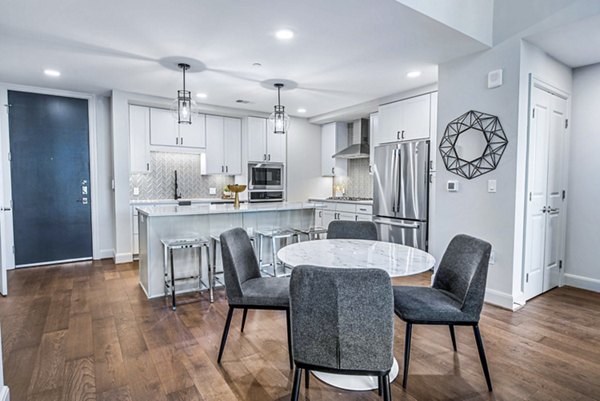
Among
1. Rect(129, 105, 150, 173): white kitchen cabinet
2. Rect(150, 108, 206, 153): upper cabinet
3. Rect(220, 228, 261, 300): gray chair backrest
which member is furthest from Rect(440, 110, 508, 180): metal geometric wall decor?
Rect(129, 105, 150, 173): white kitchen cabinet

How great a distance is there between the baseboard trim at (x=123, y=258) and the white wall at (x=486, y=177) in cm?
424

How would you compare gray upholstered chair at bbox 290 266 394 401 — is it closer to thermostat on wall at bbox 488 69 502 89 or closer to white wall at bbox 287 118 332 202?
thermostat on wall at bbox 488 69 502 89

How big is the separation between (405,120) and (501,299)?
8.41 ft

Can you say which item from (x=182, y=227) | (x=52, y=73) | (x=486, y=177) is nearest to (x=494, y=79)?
(x=486, y=177)

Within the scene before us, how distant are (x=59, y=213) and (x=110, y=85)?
199cm

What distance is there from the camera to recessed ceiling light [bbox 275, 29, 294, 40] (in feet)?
9.12

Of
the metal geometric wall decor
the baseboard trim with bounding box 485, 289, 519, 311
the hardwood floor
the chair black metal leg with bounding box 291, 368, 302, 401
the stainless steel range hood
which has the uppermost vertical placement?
the stainless steel range hood

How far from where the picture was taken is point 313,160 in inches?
262

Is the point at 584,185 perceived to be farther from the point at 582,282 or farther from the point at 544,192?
the point at 582,282

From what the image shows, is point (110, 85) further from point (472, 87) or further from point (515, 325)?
point (515, 325)

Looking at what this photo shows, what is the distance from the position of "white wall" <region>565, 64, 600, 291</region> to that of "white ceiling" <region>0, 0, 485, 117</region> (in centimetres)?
153

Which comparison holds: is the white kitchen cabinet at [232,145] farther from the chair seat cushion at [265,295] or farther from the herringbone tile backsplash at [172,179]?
the chair seat cushion at [265,295]

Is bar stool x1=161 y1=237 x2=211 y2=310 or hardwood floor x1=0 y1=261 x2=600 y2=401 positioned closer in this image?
hardwood floor x1=0 y1=261 x2=600 y2=401

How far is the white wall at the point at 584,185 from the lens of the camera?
3.57 m
